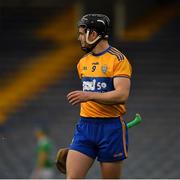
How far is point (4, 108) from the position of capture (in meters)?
15.4

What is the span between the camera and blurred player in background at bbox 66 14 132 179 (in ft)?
18.4

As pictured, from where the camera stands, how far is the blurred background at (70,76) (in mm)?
13695

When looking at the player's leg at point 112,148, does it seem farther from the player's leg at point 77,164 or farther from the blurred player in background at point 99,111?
the player's leg at point 77,164

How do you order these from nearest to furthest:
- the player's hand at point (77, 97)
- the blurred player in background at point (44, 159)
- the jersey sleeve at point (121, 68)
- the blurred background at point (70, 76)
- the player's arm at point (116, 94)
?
the player's hand at point (77, 97)
the player's arm at point (116, 94)
the jersey sleeve at point (121, 68)
the blurred player in background at point (44, 159)
the blurred background at point (70, 76)

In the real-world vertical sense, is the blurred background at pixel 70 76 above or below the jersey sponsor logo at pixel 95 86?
below

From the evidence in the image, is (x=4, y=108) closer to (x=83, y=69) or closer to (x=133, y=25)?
(x=133, y=25)

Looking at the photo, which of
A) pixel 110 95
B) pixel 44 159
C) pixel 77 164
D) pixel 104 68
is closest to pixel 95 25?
pixel 104 68

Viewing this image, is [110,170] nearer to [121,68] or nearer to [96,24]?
[121,68]

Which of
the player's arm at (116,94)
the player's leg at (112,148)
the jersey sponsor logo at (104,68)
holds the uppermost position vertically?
the jersey sponsor logo at (104,68)

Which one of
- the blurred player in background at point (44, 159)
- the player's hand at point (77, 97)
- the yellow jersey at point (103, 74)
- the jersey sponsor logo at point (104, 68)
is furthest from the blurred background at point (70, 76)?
the player's hand at point (77, 97)

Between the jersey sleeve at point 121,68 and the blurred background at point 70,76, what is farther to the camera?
the blurred background at point 70,76

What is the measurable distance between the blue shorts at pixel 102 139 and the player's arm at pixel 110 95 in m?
0.26

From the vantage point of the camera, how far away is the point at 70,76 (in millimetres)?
16125

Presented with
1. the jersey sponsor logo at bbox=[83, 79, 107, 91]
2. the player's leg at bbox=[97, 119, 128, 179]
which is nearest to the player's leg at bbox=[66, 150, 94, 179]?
the player's leg at bbox=[97, 119, 128, 179]
